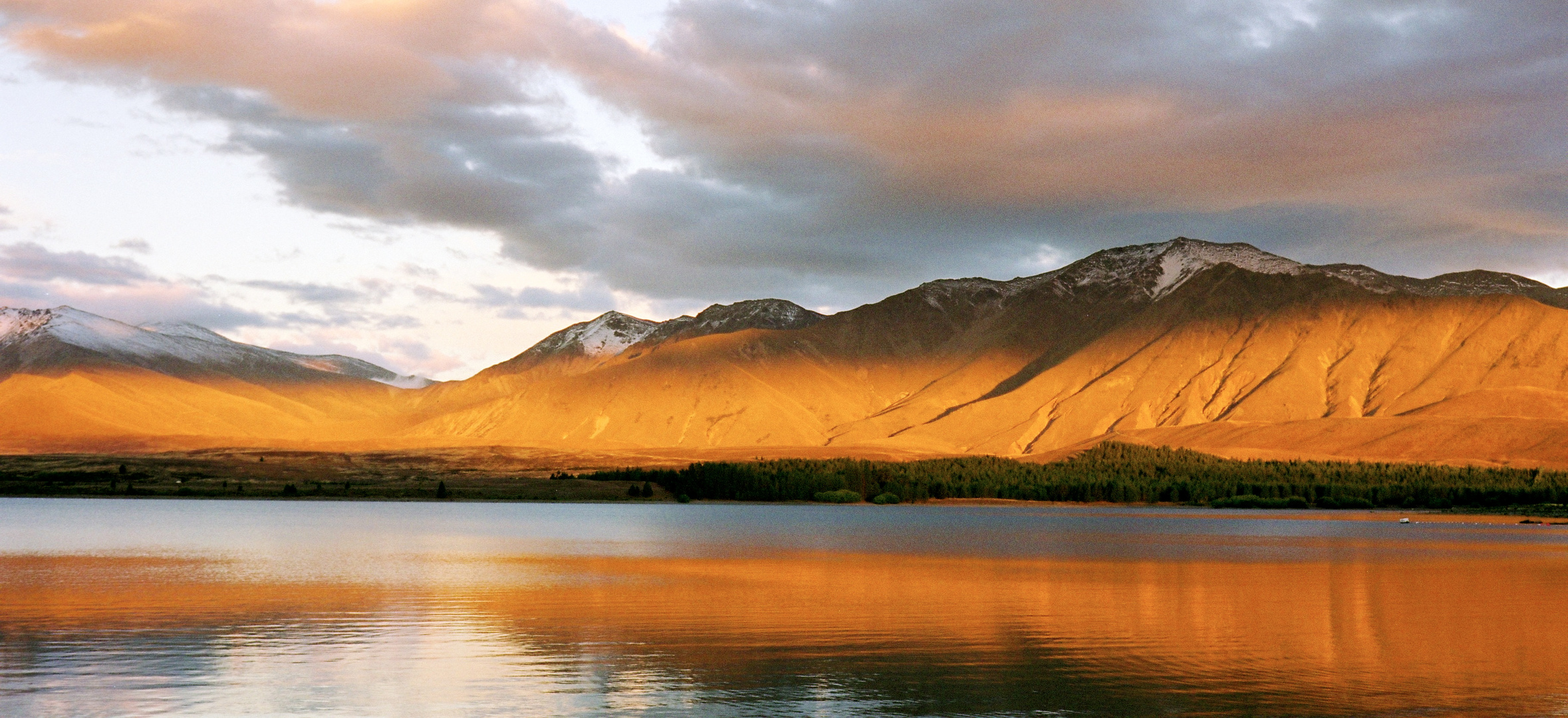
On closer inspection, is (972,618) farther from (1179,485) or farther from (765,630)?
(1179,485)

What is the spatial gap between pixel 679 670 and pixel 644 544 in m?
51.3

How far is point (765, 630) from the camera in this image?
1459 inches

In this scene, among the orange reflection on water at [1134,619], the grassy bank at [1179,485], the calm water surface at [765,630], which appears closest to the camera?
the calm water surface at [765,630]

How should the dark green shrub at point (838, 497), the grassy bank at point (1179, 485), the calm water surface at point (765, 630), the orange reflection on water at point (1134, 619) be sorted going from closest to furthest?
the calm water surface at point (765, 630) < the orange reflection on water at point (1134, 619) < the grassy bank at point (1179, 485) < the dark green shrub at point (838, 497)

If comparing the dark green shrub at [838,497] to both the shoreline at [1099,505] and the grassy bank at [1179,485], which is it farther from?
the shoreline at [1099,505]

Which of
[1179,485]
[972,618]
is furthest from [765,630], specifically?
[1179,485]

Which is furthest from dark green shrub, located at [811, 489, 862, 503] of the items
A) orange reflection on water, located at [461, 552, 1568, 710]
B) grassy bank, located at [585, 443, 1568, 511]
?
orange reflection on water, located at [461, 552, 1568, 710]

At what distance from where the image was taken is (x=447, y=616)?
3872cm

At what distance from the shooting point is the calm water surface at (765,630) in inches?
1034

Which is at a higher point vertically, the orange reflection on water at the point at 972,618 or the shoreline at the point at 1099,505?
the orange reflection on water at the point at 972,618

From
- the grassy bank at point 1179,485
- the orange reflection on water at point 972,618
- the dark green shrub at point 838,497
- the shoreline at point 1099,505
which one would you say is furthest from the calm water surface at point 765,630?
the dark green shrub at point 838,497

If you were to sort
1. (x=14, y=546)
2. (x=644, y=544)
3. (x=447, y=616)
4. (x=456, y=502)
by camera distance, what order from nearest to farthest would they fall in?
(x=447, y=616), (x=14, y=546), (x=644, y=544), (x=456, y=502)

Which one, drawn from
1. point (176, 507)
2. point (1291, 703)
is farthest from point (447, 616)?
point (176, 507)

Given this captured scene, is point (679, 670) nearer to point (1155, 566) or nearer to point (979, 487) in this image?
point (1155, 566)
